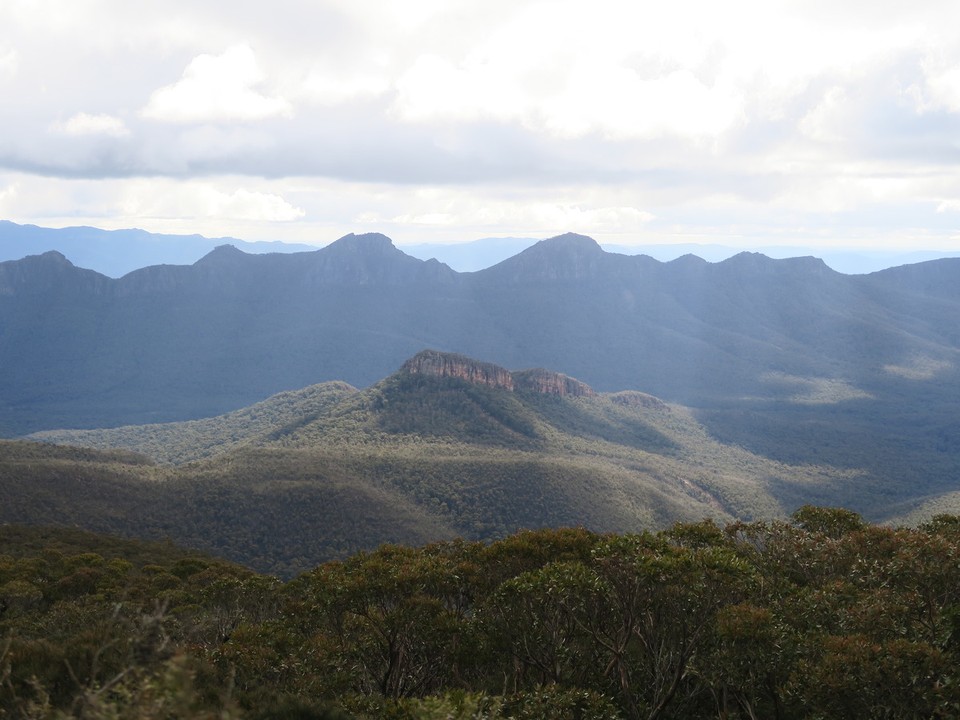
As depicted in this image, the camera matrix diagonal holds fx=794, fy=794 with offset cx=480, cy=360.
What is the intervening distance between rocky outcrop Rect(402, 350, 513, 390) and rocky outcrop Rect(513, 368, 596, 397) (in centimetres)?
792

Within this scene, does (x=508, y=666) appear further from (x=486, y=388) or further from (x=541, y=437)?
(x=486, y=388)

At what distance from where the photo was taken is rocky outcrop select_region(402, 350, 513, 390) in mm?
164500

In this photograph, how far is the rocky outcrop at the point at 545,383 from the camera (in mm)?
176250

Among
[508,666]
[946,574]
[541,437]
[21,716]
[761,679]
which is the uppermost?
[21,716]

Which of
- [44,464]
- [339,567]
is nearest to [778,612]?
[339,567]

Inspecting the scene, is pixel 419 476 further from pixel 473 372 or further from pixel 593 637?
pixel 593 637

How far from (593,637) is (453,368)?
14225 centimetres

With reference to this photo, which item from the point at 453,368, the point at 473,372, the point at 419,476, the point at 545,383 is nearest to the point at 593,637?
the point at 419,476

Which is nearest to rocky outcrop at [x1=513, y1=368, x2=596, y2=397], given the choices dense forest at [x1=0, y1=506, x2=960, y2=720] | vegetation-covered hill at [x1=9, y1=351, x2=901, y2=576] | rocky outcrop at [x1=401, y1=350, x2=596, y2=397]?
rocky outcrop at [x1=401, y1=350, x2=596, y2=397]

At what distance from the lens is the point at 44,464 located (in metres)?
85.5

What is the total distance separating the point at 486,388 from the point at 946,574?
141 meters

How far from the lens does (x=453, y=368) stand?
165375mm

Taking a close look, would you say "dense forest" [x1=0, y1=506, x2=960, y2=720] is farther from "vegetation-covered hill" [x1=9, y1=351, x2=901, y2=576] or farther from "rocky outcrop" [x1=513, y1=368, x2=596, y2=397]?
"rocky outcrop" [x1=513, y1=368, x2=596, y2=397]

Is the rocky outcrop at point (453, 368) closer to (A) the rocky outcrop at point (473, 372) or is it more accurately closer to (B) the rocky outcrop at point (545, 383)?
(A) the rocky outcrop at point (473, 372)
